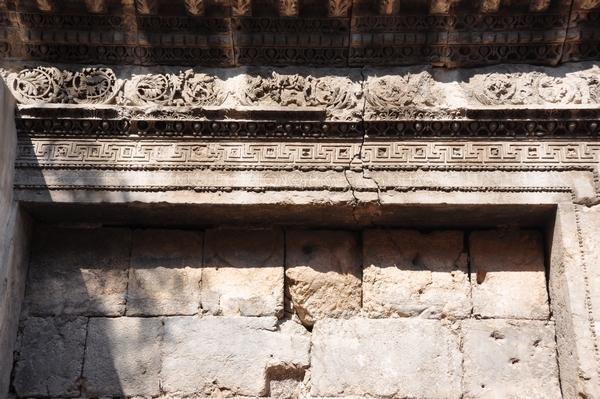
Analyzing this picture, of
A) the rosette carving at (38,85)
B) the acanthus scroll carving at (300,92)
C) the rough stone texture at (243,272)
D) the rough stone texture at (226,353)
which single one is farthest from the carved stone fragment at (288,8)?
the rough stone texture at (226,353)

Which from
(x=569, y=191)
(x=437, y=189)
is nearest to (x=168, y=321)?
(x=437, y=189)

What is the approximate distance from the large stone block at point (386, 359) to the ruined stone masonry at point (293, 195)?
1cm

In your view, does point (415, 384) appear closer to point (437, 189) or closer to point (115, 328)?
point (437, 189)

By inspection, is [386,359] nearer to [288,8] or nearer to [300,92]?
[300,92]

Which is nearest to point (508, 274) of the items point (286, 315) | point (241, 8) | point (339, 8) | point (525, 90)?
point (525, 90)

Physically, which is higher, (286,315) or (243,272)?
(243,272)

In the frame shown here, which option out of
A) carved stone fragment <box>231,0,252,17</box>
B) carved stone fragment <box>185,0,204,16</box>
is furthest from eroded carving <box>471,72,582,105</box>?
carved stone fragment <box>185,0,204,16</box>

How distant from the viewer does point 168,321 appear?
4711 millimetres

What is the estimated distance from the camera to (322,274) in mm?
4824

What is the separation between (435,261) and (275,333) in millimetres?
1215

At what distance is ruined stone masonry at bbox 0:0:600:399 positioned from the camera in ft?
15.0

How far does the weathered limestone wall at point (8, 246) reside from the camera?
4402 millimetres

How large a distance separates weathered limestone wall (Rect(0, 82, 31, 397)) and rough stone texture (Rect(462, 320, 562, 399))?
9.79 ft

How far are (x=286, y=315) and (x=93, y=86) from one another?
6.84 ft
